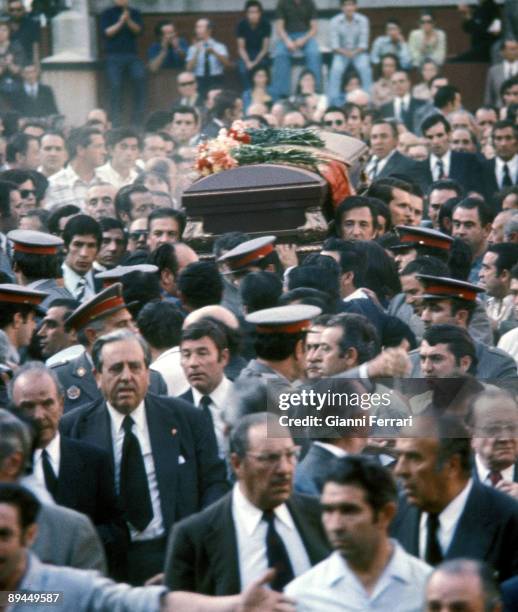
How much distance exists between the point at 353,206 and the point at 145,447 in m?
4.15

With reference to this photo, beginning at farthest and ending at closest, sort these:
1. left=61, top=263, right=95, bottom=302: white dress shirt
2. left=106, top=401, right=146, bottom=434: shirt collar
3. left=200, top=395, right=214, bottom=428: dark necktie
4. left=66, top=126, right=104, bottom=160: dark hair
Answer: left=66, top=126, right=104, bottom=160: dark hair, left=61, top=263, right=95, bottom=302: white dress shirt, left=200, top=395, right=214, bottom=428: dark necktie, left=106, top=401, right=146, bottom=434: shirt collar

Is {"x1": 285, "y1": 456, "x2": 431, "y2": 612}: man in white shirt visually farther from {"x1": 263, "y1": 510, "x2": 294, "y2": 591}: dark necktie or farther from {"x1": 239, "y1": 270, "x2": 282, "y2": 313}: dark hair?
{"x1": 239, "y1": 270, "x2": 282, "y2": 313}: dark hair


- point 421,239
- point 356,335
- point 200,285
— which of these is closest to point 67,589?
point 356,335

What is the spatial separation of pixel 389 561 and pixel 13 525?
1030 millimetres

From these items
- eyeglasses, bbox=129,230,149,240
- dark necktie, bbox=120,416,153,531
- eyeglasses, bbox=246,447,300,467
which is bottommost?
dark necktie, bbox=120,416,153,531

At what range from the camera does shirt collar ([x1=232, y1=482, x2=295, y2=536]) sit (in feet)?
18.0

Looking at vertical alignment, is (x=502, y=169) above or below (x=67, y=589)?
below

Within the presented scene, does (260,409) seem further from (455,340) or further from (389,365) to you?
(455,340)

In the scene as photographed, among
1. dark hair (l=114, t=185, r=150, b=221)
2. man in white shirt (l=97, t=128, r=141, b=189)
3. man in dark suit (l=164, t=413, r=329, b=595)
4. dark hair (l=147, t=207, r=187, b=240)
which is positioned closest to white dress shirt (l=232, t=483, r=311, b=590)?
man in dark suit (l=164, t=413, r=329, b=595)

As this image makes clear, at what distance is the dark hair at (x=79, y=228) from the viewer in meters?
9.78

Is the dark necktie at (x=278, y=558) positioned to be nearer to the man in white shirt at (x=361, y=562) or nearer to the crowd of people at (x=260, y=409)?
the crowd of people at (x=260, y=409)

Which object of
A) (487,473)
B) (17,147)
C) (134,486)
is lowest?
(134,486)

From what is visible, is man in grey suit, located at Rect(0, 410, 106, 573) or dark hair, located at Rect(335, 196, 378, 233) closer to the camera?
man in grey suit, located at Rect(0, 410, 106, 573)

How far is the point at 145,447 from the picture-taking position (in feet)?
21.8
